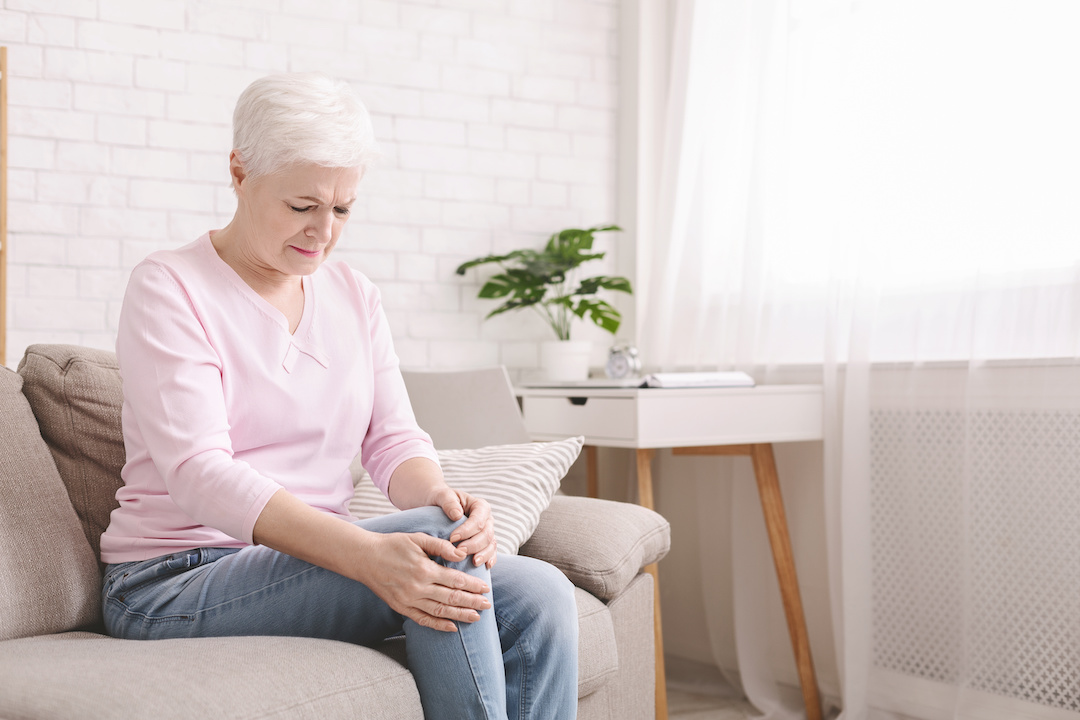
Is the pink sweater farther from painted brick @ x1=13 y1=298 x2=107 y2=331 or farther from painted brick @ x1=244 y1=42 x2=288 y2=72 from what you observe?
painted brick @ x1=244 y1=42 x2=288 y2=72

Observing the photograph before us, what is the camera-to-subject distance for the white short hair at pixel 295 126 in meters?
1.26

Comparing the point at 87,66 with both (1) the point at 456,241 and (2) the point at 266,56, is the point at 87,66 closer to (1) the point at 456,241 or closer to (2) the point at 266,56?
(2) the point at 266,56

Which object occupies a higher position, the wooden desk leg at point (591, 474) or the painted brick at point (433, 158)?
the painted brick at point (433, 158)

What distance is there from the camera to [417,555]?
1104mm

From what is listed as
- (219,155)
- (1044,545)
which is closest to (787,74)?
(1044,545)

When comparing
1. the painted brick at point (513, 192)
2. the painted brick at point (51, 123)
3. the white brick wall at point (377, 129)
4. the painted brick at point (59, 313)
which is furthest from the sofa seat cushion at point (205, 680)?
the painted brick at point (513, 192)

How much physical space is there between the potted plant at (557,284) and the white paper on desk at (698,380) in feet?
1.65

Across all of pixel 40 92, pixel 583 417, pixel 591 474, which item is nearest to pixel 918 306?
pixel 583 417

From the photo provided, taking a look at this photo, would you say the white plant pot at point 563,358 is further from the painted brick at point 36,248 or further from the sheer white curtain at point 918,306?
the painted brick at point 36,248

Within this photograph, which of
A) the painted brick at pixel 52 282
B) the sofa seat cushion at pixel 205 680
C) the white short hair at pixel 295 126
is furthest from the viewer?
the painted brick at pixel 52 282

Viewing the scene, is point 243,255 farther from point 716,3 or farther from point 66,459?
point 716,3

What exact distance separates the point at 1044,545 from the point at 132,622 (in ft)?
5.17

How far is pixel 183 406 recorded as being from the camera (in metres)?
1.17

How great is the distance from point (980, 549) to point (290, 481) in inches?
54.1
